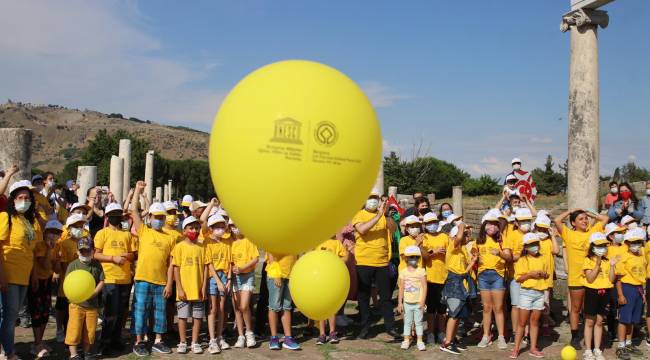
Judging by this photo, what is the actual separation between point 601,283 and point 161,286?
213 inches

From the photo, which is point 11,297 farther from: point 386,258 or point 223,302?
point 386,258

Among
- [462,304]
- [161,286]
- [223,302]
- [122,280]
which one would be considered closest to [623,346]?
[462,304]

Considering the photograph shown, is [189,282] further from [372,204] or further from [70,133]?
[70,133]

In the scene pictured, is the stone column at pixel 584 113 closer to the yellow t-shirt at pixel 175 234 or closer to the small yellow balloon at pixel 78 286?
the yellow t-shirt at pixel 175 234

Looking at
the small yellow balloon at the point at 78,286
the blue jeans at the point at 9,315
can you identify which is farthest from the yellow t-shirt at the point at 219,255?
the blue jeans at the point at 9,315

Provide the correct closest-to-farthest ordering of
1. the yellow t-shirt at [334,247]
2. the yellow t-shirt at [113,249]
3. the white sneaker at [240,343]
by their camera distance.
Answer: the yellow t-shirt at [113,249]
the white sneaker at [240,343]
the yellow t-shirt at [334,247]

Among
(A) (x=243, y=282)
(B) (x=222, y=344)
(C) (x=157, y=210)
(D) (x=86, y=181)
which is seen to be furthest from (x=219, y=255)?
(D) (x=86, y=181)

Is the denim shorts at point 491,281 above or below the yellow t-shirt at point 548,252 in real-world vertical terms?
below

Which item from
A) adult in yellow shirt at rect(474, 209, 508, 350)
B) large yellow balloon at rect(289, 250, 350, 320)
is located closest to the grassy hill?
adult in yellow shirt at rect(474, 209, 508, 350)

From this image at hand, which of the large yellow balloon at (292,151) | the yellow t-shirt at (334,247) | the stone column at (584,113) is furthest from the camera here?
the stone column at (584,113)

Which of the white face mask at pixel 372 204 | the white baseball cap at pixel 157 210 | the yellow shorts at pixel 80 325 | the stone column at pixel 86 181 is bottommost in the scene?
the yellow shorts at pixel 80 325

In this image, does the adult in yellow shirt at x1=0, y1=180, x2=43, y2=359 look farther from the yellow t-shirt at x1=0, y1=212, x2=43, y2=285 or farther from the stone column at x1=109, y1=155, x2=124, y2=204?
the stone column at x1=109, y1=155, x2=124, y2=204

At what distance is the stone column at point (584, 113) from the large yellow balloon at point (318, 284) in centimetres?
794

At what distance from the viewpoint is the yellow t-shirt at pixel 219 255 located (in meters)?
7.25
